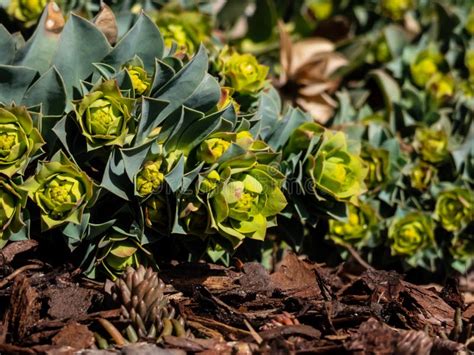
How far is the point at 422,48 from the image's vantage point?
2607 mm

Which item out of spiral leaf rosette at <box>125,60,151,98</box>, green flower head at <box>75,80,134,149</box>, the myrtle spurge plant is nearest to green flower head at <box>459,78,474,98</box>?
the myrtle spurge plant

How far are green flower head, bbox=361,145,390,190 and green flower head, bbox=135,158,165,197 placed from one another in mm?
775

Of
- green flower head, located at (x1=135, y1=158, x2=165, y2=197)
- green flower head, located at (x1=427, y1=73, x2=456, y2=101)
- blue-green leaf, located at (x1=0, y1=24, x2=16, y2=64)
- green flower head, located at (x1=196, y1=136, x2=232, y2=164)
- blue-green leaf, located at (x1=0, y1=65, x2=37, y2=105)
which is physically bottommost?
green flower head, located at (x1=427, y1=73, x2=456, y2=101)

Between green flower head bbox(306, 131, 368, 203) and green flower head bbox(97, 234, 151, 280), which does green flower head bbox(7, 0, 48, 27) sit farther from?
green flower head bbox(306, 131, 368, 203)

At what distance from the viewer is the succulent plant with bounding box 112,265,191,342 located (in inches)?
56.7

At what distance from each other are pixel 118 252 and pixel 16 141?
351 millimetres

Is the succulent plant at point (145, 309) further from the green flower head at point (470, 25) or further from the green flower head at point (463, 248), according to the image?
the green flower head at point (470, 25)

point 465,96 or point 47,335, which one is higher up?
point 47,335

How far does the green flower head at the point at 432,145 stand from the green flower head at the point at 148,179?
1000 mm

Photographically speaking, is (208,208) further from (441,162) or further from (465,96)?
(465,96)

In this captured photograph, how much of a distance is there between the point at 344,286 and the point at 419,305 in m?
0.21

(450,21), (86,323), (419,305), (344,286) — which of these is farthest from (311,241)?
(450,21)

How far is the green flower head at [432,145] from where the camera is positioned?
2.26 metres

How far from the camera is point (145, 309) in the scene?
145 centimetres
